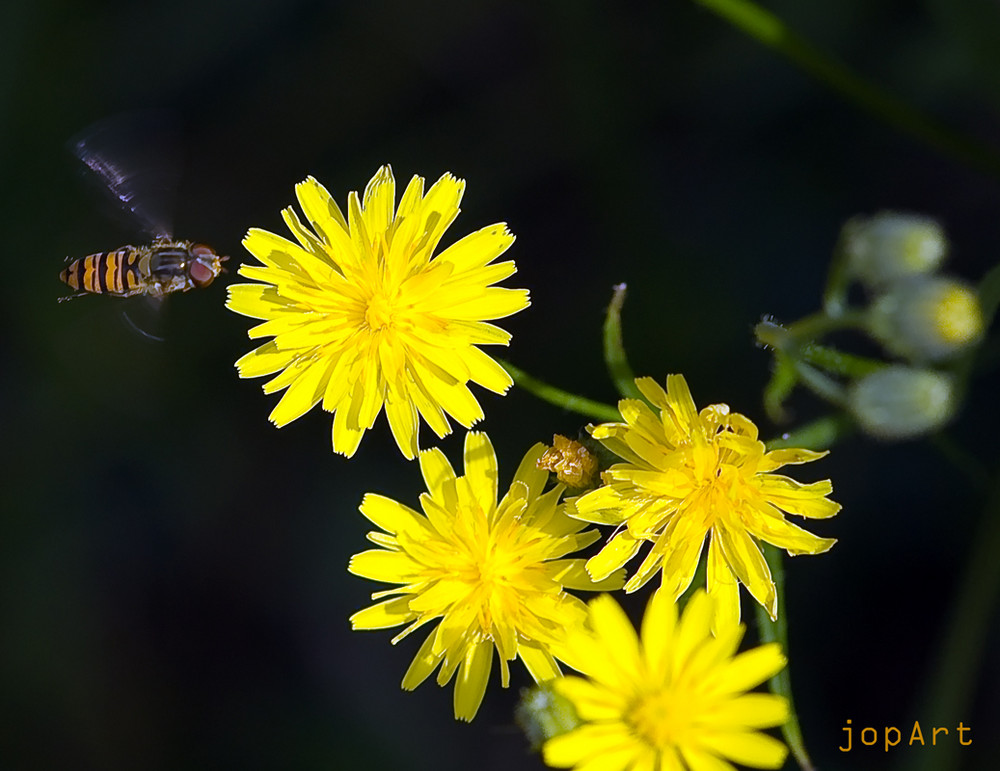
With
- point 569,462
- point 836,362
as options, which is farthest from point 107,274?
point 836,362

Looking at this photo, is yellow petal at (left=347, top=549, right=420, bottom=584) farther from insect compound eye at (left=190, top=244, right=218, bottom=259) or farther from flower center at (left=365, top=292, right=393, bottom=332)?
insect compound eye at (left=190, top=244, right=218, bottom=259)

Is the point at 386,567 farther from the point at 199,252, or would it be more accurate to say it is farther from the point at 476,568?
the point at 199,252

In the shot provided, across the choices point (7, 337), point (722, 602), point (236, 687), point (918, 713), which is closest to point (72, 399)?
point (7, 337)

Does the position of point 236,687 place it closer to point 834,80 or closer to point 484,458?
point 484,458

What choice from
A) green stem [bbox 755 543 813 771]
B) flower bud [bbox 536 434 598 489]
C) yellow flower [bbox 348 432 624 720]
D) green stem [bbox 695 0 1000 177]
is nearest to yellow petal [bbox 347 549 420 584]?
yellow flower [bbox 348 432 624 720]

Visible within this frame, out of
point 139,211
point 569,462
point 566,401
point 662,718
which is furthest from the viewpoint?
point 139,211

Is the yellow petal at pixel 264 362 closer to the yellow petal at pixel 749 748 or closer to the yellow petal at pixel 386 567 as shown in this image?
the yellow petal at pixel 386 567

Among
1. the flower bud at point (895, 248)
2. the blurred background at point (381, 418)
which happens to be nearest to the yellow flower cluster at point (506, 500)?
the flower bud at point (895, 248)
